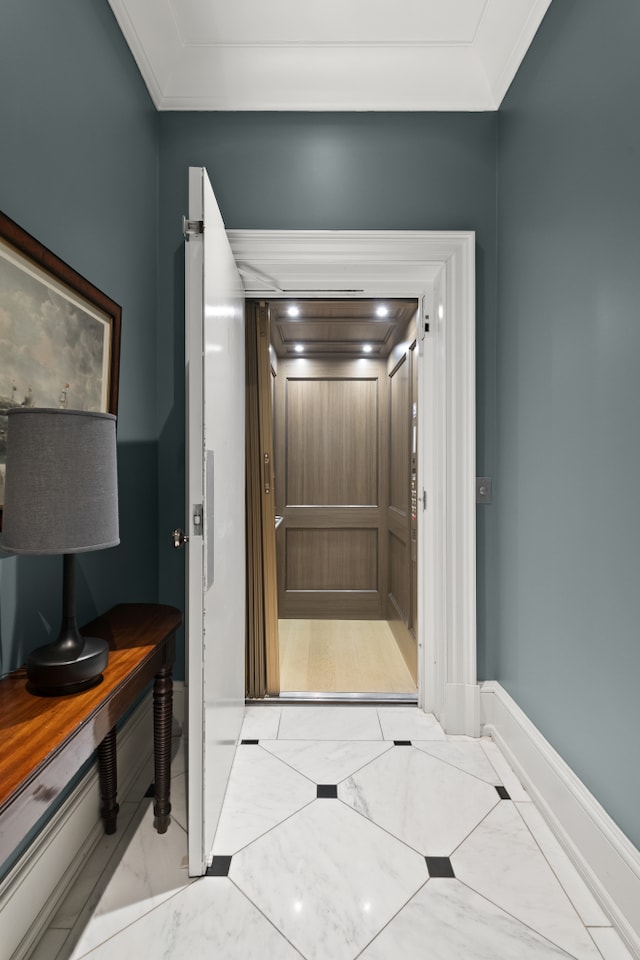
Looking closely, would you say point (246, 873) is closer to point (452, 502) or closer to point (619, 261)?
point (452, 502)

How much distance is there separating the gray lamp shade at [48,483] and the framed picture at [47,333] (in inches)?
7.5

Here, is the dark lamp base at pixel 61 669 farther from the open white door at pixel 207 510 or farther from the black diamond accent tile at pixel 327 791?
the black diamond accent tile at pixel 327 791

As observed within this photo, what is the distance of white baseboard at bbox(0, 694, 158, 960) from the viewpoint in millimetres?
1142

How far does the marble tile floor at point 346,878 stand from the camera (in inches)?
47.5

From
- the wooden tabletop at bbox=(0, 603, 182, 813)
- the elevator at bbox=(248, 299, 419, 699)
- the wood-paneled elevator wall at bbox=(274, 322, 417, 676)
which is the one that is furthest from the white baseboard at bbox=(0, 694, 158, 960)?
the wood-paneled elevator wall at bbox=(274, 322, 417, 676)

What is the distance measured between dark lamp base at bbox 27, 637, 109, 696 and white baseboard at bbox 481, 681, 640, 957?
1.40 meters

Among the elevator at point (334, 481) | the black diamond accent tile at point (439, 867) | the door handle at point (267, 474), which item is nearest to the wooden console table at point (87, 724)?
the black diamond accent tile at point (439, 867)

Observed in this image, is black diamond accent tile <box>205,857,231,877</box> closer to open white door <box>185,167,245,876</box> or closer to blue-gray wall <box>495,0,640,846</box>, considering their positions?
open white door <box>185,167,245,876</box>

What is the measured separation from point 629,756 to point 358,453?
305 centimetres

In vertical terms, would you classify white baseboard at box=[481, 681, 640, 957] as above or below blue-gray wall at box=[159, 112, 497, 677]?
below

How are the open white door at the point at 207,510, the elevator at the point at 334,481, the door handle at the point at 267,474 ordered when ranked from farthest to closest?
the elevator at the point at 334,481 < the door handle at the point at 267,474 < the open white door at the point at 207,510

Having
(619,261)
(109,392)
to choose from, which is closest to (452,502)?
(619,261)

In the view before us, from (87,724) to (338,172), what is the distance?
7.46 feet

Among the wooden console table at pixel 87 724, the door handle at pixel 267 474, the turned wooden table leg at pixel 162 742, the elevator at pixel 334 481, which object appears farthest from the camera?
the elevator at pixel 334 481
